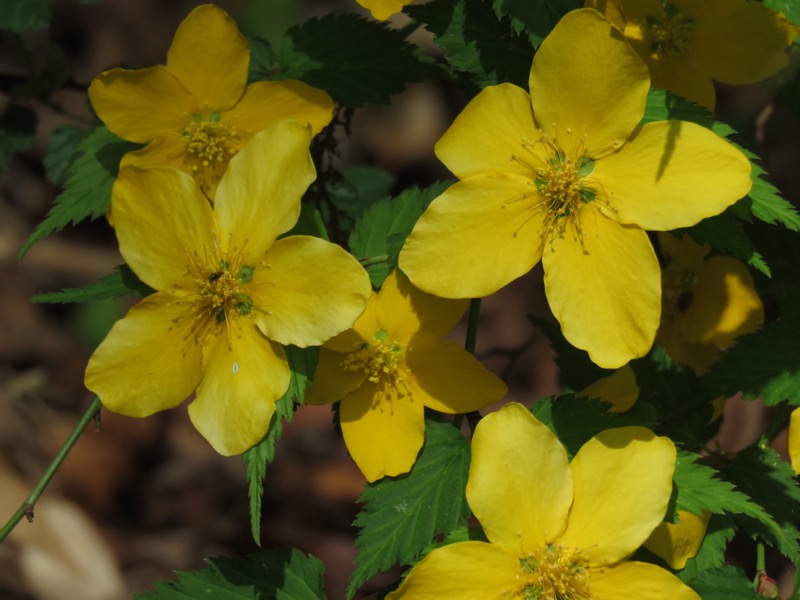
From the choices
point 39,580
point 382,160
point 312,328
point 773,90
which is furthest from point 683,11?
point 39,580

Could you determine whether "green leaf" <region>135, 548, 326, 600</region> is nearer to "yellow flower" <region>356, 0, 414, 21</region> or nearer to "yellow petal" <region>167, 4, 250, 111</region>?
"yellow petal" <region>167, 4, 250, 111</region>

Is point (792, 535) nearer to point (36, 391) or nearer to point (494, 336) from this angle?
point (494, 336)

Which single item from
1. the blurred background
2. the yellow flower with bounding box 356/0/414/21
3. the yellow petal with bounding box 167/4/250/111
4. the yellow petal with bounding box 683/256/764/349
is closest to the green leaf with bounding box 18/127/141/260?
the yellow petal with bounding box 167/4/250/111

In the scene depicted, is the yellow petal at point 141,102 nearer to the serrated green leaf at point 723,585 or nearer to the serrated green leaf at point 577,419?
the serrated green leaf at point 577,419

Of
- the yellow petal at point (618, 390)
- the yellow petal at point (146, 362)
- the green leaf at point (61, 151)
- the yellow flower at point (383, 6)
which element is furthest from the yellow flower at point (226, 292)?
the green leaf at point (61, 151)

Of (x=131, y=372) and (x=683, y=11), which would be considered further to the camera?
(x=683, y=11)
